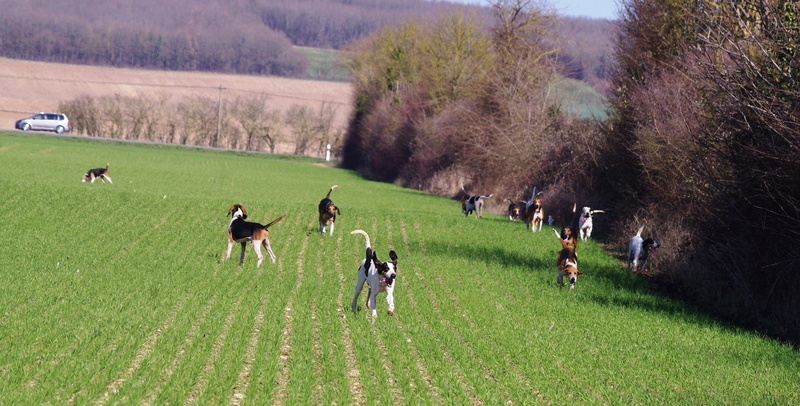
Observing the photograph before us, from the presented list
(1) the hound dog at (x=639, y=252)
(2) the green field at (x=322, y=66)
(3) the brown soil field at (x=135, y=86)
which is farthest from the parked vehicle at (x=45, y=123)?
(1) the hound dog at (x=639, y=252)

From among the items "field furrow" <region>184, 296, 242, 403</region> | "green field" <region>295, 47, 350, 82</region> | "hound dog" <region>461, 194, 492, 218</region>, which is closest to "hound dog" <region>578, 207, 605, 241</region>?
"hound dog" <region>461, 194, 492, 218</region>

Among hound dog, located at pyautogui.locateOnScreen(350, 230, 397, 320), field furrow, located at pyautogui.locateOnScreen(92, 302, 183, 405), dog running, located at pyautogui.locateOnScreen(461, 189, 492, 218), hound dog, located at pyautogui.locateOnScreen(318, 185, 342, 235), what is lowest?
dog running, located at pyautogui.locateOnScreen(461, 189, 492, 218)

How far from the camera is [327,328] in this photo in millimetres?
12117

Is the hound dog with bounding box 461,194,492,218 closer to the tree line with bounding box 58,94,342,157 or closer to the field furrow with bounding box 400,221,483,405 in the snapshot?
the field furrow with bounding box 400,221,483,405

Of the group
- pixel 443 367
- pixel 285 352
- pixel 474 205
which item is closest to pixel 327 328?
pixel 285 352

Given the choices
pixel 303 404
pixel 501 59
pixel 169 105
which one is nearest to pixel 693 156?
pixel 303 404

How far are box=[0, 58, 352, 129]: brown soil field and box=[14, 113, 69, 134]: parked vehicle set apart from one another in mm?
31613

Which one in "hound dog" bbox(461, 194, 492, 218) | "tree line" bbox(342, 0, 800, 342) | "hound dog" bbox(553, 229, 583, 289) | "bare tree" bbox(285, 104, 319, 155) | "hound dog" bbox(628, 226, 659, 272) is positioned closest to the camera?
"tree line" bbox(342, 0, 800, 342)

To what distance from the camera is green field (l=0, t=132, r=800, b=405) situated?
925 cm

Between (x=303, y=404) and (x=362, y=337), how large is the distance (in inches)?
123

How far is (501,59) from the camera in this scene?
5259 cm

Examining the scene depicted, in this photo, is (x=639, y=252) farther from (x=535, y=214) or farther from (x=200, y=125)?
(x=200, y=125)

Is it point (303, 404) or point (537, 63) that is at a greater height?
point (537, 63)

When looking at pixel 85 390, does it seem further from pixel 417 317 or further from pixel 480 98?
pixel 480 98
